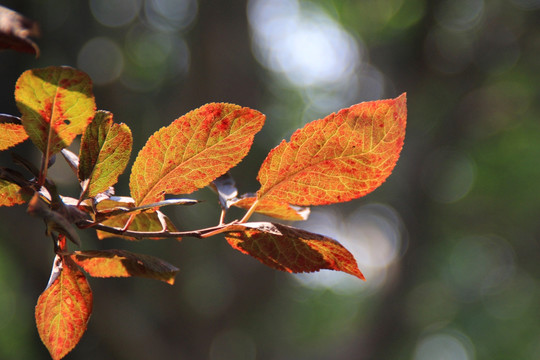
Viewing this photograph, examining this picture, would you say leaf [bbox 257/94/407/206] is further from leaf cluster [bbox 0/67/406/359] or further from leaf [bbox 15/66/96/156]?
leaf [bbox 15/66/96/156]

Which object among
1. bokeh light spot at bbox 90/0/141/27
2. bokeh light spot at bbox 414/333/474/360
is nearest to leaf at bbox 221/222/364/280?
bokeh light spot at bbox 90/0/141/27

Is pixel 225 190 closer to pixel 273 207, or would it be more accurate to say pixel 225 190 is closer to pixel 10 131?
pixel 273 207

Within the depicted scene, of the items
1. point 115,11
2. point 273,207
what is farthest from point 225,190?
point 115,11

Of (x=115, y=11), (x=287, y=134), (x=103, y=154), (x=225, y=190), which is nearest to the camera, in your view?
(x=103, y=154)

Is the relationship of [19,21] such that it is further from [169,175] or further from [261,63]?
[261,63]

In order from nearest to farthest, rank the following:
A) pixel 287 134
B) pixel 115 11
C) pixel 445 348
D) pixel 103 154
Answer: pixel 103 154, pixel 115 11, pixel 287 134, pixel 445 348

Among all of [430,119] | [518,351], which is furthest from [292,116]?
[518,351]
